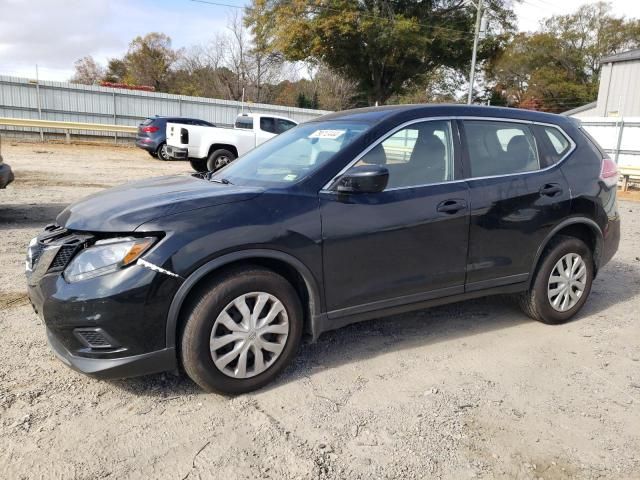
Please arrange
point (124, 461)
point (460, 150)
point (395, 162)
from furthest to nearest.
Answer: point (460, 150), point (395, 162), point (124, 461)

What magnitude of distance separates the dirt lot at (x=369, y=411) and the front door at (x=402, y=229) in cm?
50

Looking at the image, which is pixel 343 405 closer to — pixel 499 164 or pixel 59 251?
pixel 59 251

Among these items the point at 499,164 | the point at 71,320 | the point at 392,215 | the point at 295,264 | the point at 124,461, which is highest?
the point at 499,164

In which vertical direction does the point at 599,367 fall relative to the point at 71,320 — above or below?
below

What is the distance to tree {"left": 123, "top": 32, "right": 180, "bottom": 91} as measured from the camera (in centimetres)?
5050

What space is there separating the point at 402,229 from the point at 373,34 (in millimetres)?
28601

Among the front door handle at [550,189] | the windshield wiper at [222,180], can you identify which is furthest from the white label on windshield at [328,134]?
the front door handle at [550,189]

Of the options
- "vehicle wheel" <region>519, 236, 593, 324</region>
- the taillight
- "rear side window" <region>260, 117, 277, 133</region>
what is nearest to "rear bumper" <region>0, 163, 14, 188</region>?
"vehicle wheel" <region>519, 236, 593, 324</region>

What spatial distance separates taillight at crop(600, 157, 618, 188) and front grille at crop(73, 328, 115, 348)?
13.1 feet

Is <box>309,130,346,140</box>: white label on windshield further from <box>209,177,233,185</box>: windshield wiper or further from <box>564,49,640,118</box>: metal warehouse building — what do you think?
<box>564,49,640,118</box>: metal warehouse building

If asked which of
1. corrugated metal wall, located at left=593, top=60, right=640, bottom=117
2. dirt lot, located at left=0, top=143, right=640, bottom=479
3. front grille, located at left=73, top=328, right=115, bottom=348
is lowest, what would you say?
dirt lot, located at left=0, top=143, right=640, bottom=479

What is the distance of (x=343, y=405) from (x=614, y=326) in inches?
107

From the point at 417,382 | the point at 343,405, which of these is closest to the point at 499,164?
the point at 417,382

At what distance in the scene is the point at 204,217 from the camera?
9.32ft
